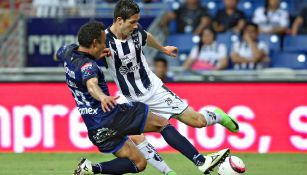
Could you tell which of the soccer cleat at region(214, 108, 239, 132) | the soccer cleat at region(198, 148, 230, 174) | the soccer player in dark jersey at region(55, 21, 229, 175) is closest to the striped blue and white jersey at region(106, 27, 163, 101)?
the soccer player in dark jersey at region(55, 21, 229, 175)

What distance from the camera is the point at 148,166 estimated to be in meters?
11.1

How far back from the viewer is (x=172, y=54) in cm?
971

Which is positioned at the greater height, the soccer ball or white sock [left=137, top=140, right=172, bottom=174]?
the soccer ball

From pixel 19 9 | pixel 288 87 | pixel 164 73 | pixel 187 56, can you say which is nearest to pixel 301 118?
pixel 288 87

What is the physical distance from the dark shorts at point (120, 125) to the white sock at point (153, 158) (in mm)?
526

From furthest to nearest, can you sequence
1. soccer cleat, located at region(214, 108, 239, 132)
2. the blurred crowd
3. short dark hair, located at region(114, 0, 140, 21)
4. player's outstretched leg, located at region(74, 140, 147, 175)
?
the blurred crowd
soccer cleat, located at region(214, 108, 239, 132)
short dark hair, located at region(114, 0, 140, 21)
player's outstretched leg, located at region(74, 140, 147, 175)

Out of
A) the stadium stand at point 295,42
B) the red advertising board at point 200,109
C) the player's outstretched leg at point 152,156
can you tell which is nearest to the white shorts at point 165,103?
the player's outstretched leg at point 152,156

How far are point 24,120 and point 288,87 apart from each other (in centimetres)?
402

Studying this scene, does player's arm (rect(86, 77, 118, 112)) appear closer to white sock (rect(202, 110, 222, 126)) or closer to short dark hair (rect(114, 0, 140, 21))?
short dark hair (rect(114, 0, 140, 21))

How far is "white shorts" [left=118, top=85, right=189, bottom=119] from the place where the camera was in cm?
945

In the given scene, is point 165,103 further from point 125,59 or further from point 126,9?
point 126,9

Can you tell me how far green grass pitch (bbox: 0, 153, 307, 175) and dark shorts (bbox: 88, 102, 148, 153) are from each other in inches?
64.9

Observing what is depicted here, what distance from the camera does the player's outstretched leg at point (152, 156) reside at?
891 cm

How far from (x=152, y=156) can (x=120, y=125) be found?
71 centimetres
